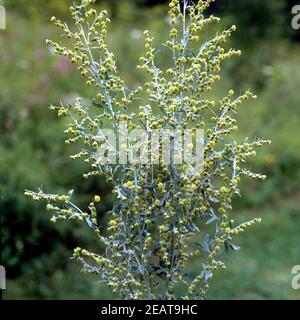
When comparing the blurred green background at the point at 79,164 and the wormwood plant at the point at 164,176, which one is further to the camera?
the blurred green background at the point at 79,164

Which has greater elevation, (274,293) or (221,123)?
(221,123)

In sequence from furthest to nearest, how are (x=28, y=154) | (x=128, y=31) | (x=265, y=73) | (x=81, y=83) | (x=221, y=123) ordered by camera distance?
(x=265, y=73), (x=128, y=31), (x=81, y=83), (x=28, y=154), (x=221, y=123)

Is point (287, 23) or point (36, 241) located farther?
point (287, 23)

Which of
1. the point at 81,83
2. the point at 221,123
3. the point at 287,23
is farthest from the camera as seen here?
the point at 287,23

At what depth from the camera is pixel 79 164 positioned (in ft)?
14.7

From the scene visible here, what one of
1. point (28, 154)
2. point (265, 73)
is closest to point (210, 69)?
point (28, 154)

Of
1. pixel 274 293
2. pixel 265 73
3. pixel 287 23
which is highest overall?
pixel 287 23

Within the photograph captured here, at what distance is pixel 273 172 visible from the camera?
5.84 m

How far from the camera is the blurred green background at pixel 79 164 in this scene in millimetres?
3992

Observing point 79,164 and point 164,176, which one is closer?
point 164,176

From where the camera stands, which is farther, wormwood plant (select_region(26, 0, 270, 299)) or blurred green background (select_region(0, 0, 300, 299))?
blurred green background (select_region(0, 0, 300, 299))

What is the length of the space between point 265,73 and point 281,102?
72 cm

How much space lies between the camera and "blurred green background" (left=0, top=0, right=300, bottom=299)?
3992mm
